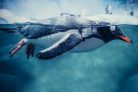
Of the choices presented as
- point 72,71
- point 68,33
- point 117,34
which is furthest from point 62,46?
point 117,34

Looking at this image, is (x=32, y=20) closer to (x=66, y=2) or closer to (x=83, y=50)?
(x=66, y=2)

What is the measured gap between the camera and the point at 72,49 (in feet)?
7.14

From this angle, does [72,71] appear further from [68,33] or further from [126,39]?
[126,39]

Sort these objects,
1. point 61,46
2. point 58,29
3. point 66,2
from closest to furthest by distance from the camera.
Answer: point 61,46 → point 58,29 → point 66,2

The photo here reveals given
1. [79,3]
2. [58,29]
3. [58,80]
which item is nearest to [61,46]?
[58,29]

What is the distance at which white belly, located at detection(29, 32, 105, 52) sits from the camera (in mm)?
2145

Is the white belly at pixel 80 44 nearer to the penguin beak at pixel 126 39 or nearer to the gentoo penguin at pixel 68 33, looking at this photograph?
the gentoo penguin at pixel 68 33

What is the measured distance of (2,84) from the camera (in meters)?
2.29

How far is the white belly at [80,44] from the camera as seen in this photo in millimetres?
2145

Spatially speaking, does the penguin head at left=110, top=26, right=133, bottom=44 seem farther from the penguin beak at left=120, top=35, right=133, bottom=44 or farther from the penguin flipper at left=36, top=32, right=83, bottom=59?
the penguin flipper at left=36, top=32, right=83, bottom=59

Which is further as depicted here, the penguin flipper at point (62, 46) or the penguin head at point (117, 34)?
the penguin head at point (117, 34)

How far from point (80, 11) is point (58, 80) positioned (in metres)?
0.67

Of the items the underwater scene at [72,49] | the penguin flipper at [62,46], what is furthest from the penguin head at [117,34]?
the penguin flipper at [62,46]

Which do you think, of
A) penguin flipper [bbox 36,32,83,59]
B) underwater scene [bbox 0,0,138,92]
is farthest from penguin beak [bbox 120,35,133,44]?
penguin flipper [bbox 36,32,83,59]
